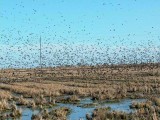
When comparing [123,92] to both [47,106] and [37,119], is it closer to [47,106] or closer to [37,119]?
[47,106]

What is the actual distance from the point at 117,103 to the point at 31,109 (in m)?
7.87

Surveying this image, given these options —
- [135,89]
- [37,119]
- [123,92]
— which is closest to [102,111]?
[37,119]

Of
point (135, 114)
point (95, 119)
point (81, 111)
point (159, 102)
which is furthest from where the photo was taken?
point (159, 102)

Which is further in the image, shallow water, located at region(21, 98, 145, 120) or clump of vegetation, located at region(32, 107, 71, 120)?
shallow water, located at region(21, 98, 145, 120)

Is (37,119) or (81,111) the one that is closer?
(37,119)

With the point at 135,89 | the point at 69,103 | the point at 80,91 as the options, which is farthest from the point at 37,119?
the point at 135,89

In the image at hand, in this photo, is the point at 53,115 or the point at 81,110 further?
the point at 81,110

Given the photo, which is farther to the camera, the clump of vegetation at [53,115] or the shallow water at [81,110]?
the shallow water at [81,110]

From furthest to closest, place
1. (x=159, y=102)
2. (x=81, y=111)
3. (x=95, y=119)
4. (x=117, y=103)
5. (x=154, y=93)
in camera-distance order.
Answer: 1. (x=154, y=93)
2. (x=117, y=103)
3. (x=159, y=102)
4. (x=81, y=111)
5. (x=95, y=119)

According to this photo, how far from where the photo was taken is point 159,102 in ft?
112

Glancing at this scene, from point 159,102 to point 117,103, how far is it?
4.17 metres

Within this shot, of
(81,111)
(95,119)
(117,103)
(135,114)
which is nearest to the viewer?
(95,119)

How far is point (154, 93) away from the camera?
144 ft

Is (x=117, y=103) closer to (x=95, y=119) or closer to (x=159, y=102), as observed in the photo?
(x=159, y=102)
